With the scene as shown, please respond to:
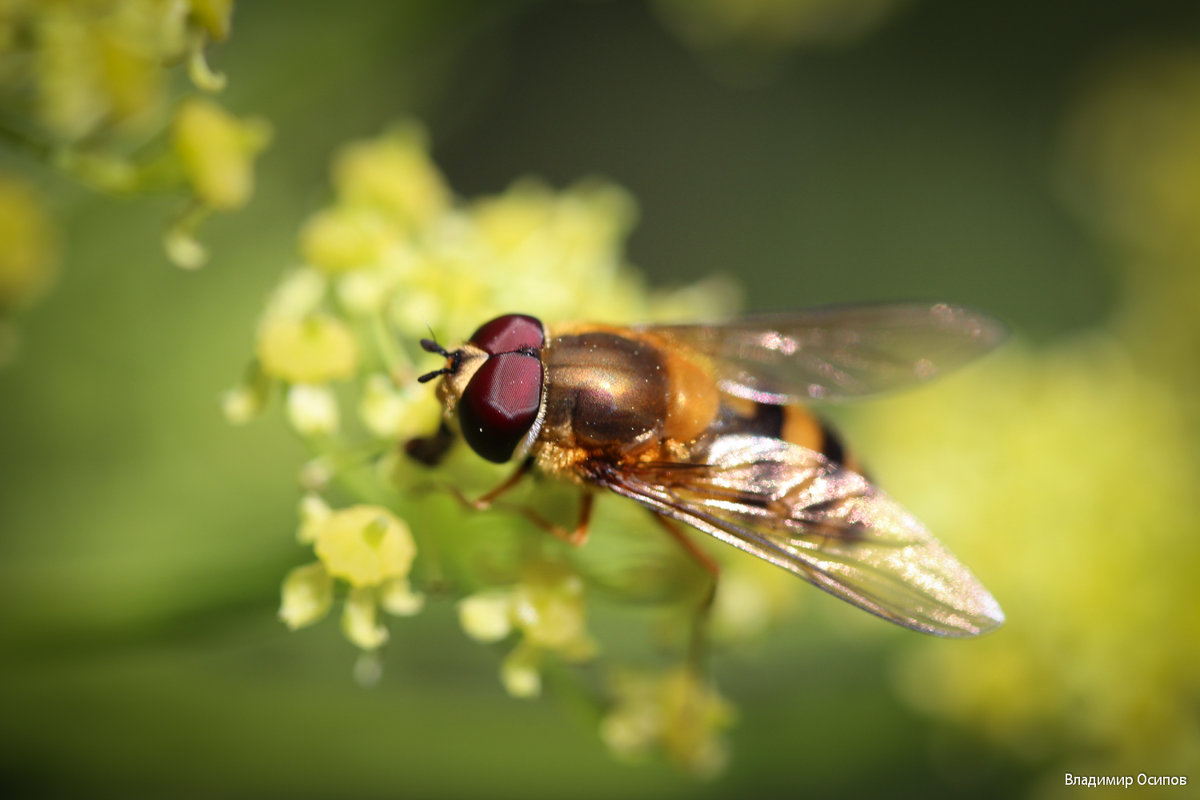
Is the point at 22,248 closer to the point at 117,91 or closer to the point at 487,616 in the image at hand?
the point at 117,91

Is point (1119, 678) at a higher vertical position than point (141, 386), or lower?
lower

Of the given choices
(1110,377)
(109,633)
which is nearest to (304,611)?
(109,633)

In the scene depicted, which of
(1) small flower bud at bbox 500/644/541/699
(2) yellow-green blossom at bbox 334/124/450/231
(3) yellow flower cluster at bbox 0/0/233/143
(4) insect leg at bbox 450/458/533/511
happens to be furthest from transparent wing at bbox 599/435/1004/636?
(3) yellow flower cluster at bbox 0/0/233/143

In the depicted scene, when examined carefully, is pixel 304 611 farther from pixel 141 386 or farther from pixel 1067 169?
pixel 1067 169

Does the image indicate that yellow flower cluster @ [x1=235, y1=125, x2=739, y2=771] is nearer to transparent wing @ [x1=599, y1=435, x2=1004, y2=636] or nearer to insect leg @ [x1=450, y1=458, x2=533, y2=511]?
insect leg @ [x1=450, y1=458, x2=533, y2=511]

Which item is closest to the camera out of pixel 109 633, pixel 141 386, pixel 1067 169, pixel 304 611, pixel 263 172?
pixel 304 611

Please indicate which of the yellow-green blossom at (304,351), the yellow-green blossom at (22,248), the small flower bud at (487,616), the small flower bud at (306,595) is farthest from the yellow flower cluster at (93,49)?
the small flower bud at (487,616)

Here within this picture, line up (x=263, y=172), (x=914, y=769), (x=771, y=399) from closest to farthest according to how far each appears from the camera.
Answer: (x=771, y=399), (x=263, y=172), (x=914, y=769)
